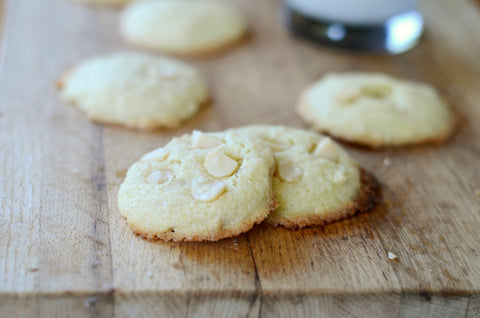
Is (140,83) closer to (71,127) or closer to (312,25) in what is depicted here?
(71,127)

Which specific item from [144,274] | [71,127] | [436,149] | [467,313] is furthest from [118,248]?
[436,149]

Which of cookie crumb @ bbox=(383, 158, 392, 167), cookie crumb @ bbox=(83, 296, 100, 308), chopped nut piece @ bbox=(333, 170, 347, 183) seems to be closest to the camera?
cookie crumb @ bbox=(83, 296, 100, 308)

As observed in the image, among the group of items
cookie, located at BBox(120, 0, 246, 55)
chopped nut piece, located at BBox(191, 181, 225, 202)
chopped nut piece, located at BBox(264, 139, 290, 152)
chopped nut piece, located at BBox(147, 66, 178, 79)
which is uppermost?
chopped nut piece, located at BBox(191, 181, 225, 202)

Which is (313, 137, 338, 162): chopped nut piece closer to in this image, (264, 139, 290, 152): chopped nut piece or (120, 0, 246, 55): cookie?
(264, 139, 290, 152): chopped nut piece

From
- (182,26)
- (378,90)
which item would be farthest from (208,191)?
(182,26)

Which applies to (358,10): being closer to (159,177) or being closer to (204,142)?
(204,142)

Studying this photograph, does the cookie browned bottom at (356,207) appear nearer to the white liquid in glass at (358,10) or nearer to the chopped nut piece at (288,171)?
the chopped nut piece at (288,171)

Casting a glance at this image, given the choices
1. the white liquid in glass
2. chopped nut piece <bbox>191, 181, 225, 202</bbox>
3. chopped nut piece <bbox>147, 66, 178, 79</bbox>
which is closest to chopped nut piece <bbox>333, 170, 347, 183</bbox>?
chopped nut piece <bbox>191, 181, 225, 202</bbox>
